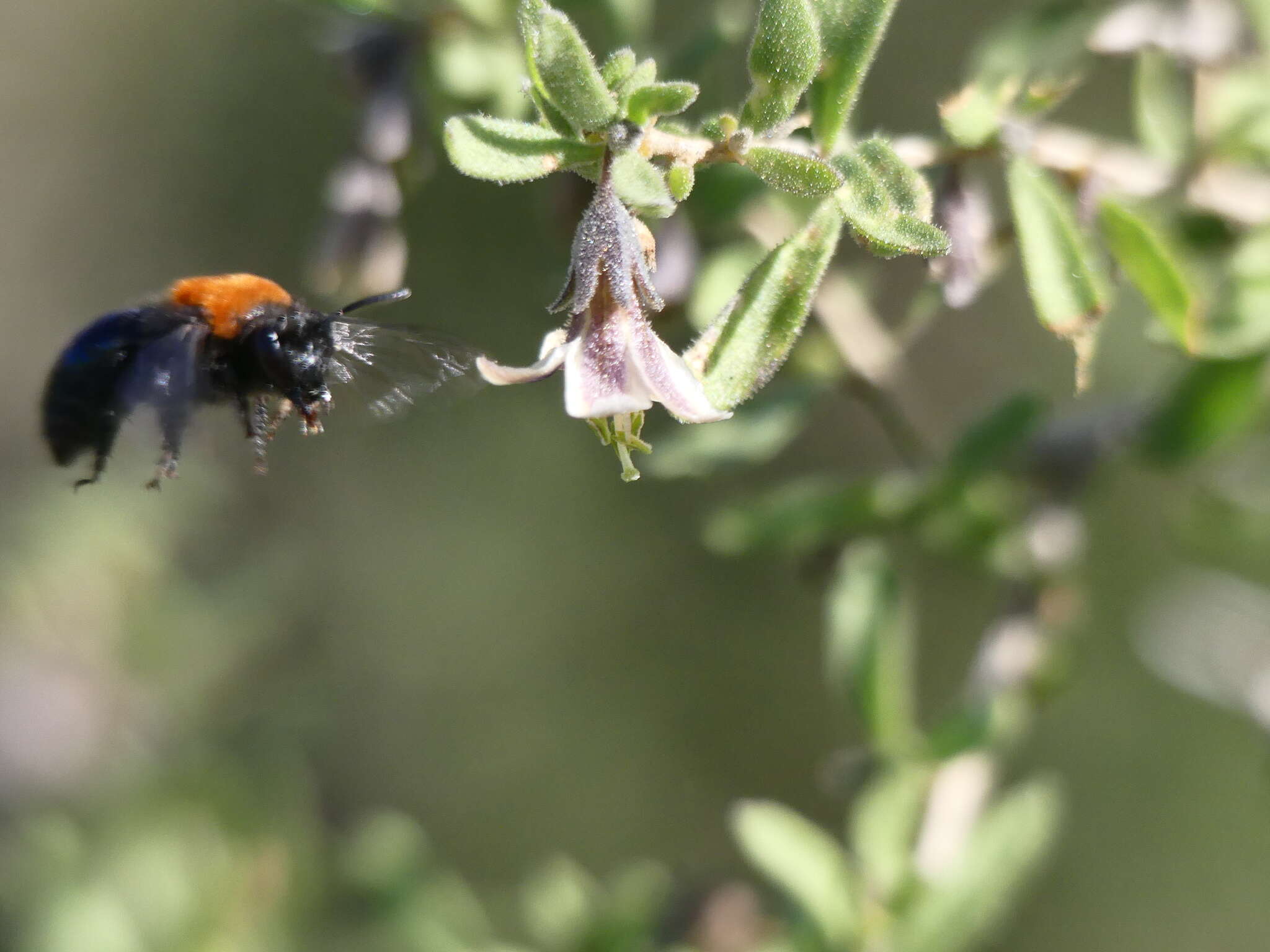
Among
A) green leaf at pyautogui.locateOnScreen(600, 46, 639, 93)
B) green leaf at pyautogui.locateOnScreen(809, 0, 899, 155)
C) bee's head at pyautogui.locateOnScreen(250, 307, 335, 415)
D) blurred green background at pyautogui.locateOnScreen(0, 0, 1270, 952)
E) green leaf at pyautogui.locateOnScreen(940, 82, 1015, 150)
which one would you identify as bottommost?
blurred green background at pyautogui.locateOnScreen(0, 0, 1270, 952)

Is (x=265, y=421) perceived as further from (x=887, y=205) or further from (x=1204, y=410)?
(x=1204, y=410)

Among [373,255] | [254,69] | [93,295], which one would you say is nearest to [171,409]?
[373,255]

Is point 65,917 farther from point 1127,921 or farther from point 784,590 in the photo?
point 1127,921

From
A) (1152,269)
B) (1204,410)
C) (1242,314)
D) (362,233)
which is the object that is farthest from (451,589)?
(1152,269)

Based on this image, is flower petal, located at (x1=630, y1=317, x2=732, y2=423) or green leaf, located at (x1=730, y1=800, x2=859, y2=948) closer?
flower petal, located at (x1=630, y1=317, x2=732, y2=423)

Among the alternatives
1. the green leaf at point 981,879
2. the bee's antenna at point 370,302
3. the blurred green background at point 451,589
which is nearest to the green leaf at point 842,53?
the bee's antenna at point 370,302

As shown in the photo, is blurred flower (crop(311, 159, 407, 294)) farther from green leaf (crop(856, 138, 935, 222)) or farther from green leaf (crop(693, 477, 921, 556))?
green leaf (crop(856, 138, 935, 222))

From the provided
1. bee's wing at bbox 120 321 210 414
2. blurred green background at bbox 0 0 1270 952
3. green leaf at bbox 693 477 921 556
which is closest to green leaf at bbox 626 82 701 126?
bee's wing at bbox 120 321 210 414
